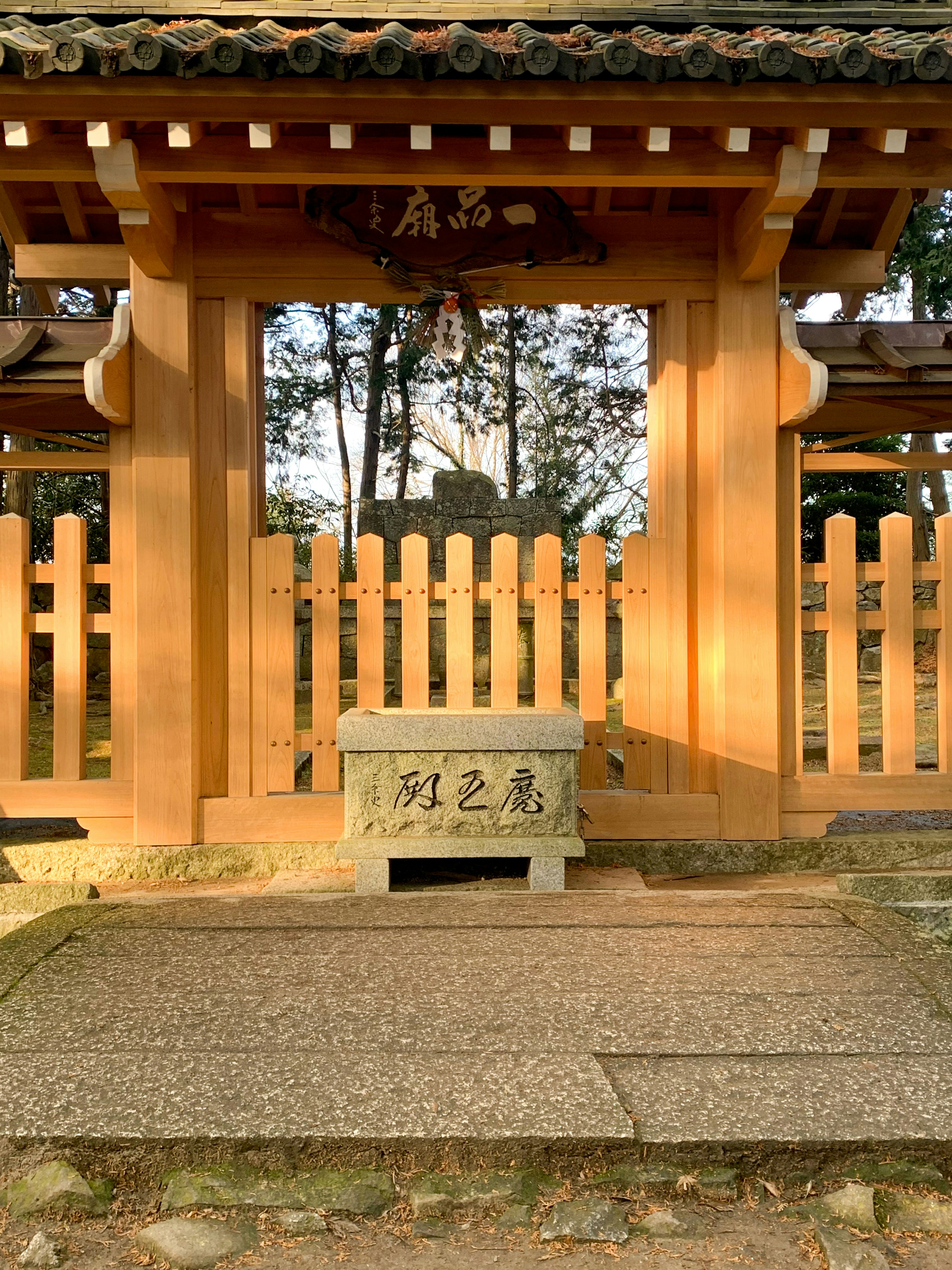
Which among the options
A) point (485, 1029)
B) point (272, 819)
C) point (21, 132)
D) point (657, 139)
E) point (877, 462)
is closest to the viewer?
point (485, 1029)

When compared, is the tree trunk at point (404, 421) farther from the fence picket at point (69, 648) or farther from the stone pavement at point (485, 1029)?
the stone pavement at point (485, 1029)

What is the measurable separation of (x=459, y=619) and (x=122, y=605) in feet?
5.75

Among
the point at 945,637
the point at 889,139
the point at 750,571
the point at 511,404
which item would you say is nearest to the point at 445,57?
the point at 889,139

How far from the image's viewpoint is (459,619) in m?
5.17

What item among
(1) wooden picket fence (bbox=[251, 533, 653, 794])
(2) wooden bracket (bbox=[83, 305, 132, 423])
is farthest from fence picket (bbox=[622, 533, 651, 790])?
(2) wooden bracket (bbox=[83, 305, 132, 423])

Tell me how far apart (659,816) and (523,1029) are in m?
2.59

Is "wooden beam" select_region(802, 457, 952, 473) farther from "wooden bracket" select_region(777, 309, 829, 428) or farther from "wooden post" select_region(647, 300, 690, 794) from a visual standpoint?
"wooden post" select_region(647, 300, 690, 794)

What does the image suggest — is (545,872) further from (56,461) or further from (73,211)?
(73,211)

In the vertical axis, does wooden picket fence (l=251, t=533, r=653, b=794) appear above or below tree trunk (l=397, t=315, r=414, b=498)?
below

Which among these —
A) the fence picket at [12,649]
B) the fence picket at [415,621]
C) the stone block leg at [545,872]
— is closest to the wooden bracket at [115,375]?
the fence picket at [12,649]

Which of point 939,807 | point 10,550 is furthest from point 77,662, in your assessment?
point 939,807

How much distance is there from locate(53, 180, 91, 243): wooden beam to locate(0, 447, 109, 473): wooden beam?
1206mm

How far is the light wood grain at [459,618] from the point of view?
5.14 m

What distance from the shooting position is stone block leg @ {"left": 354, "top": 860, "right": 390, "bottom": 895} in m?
4.32
